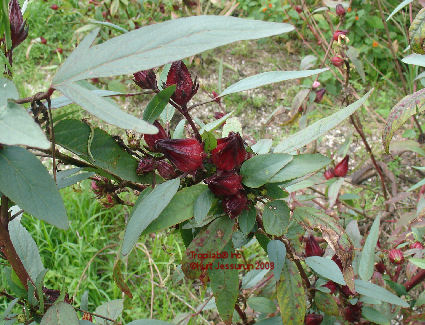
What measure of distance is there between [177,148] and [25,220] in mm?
1555

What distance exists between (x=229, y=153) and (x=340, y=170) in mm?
864

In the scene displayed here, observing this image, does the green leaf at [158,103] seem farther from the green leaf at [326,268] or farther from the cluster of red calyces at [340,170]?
the cluster of red calyces at [340,170]

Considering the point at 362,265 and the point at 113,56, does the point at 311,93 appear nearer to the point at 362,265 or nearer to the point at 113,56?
the point at 362,265

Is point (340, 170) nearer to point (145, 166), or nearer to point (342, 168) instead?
point (342, 168)

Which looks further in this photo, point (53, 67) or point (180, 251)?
point (53, 67)

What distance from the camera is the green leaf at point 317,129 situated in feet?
1.79

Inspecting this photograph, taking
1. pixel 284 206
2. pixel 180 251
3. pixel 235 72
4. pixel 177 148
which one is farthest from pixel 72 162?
pixel 235 72

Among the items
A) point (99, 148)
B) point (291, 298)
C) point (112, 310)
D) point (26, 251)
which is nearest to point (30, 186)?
point (99, 148)

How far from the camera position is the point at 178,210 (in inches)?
21.4

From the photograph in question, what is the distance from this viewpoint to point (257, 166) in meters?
0.57

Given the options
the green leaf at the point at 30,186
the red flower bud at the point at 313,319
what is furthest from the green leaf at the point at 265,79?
the red flower bud at the point at 313,319

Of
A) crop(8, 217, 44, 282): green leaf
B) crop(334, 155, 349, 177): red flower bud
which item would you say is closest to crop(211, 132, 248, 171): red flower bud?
crop(8, 217, 44, 282): green leaf

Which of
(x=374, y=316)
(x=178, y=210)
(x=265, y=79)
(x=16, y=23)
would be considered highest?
(x=16, y=23)

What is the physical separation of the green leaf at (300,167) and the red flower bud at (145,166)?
5.9 inches
